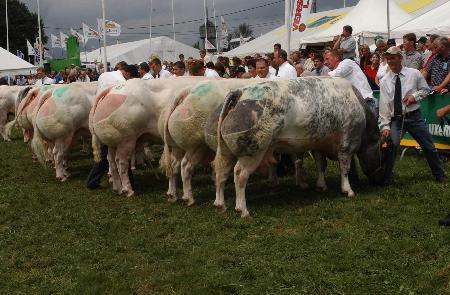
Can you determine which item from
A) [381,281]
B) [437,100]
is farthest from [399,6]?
[381,281]

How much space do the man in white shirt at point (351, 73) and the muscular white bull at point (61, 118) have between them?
456 cm

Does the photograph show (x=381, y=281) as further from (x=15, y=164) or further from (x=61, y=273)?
(x=15, y=164)

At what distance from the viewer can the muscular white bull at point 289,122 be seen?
24.4 feet

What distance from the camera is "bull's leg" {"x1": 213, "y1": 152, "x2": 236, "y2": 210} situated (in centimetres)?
786

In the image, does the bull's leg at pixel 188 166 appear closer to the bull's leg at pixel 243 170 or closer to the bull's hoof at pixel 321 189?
the bull's leg at pixel 243 170

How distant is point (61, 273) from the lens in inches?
235

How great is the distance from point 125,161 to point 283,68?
3131 mm

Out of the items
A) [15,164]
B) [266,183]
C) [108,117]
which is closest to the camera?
[108,117]

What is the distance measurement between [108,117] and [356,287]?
520cm

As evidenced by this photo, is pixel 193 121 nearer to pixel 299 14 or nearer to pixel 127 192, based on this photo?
pixel 127 192

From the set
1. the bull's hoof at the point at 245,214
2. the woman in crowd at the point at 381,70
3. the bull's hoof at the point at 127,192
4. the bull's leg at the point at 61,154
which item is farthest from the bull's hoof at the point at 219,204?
the woman in crowd at the point at 381,70

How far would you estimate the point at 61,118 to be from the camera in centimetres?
1069

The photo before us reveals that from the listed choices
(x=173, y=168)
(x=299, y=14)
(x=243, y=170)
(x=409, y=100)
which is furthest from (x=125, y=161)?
(x=299, y=14)

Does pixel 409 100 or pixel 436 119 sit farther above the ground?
pixel 409 100
